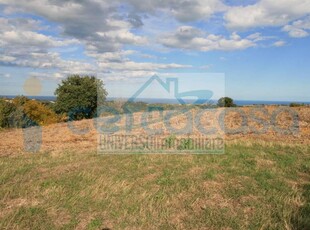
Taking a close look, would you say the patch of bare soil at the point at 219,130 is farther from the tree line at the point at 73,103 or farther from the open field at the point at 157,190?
the tree line at the point at 73,103

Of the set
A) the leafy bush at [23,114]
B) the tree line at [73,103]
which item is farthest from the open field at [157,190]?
the tree line at [73,103]

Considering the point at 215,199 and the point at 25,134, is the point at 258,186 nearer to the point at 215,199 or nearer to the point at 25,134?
the point at 215,199

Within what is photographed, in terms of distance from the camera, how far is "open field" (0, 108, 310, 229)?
5.49 m

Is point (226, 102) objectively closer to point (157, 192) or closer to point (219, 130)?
point (219, 130)

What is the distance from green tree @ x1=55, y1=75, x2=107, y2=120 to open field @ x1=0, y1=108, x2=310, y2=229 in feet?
78.8

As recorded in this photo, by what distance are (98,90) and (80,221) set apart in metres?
32.7

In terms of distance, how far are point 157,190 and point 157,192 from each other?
126mm

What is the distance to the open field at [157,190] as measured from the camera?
216 inches

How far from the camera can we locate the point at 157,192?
688 centimetres

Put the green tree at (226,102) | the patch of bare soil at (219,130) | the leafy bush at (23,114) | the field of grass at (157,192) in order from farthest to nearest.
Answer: the green tree at (226,102) < the leafy bush at (23,114) < the patch of bare soil at (219,130) < the field of grass at (157,192)

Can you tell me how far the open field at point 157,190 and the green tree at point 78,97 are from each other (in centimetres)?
2400

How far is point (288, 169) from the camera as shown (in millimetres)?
8625

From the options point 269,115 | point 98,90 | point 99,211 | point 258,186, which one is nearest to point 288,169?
point 258,186

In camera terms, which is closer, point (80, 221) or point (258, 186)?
point (80, 221)
